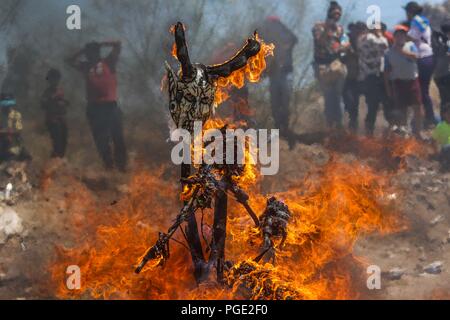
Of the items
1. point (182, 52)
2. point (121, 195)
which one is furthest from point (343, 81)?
point (182, 52)

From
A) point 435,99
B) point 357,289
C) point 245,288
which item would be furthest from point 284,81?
point 245,288

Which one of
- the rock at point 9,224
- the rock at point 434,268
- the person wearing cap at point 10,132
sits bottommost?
the rock at point 434,268

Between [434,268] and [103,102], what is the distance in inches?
209

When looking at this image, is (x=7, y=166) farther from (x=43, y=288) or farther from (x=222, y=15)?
(x=222, y=15)

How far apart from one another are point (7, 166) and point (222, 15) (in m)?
4.13

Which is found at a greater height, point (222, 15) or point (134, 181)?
point (222, 15)

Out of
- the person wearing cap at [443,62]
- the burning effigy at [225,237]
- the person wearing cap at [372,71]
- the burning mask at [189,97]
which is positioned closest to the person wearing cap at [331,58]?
the person wearing cap at [372,71]

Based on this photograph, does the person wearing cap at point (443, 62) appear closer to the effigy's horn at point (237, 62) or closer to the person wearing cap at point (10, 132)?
the effigy's horn at point (237, 62)

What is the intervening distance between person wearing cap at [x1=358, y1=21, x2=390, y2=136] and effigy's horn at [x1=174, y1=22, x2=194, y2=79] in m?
5.47

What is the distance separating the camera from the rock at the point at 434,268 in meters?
7.03

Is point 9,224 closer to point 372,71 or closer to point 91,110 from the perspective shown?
point 91,110

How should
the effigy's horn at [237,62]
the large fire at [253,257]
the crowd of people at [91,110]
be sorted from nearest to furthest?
1. the effigy's horn at [237,62]
2. the large fire at [253,257]
3. the crowd of people at [91,110]

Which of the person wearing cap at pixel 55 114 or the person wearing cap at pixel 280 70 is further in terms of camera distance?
the person wearing cap at pixel 280 70

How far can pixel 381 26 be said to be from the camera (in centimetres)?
875
